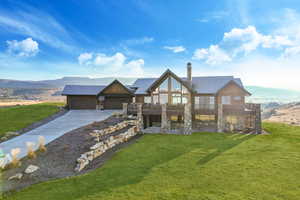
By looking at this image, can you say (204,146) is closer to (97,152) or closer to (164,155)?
(164,155)

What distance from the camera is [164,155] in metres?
11.7

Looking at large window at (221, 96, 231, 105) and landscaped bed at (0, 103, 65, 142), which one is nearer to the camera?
landscaped bed at (0, 103, 65, 142)

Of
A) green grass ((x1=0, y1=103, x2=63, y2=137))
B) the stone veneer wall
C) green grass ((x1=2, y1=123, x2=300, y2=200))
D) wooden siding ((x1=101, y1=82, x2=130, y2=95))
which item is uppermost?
wooden siding ((x1=101, y1=82, x2=130, y2=95))

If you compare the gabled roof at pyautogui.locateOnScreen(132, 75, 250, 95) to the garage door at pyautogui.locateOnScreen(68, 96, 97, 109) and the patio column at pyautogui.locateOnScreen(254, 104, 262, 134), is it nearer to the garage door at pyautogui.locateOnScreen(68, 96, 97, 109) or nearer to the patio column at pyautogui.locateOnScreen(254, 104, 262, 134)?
the patio column at pyautogui.locateOnScreen(254, 104, 262, 134)

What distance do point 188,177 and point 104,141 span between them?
742 centimetres

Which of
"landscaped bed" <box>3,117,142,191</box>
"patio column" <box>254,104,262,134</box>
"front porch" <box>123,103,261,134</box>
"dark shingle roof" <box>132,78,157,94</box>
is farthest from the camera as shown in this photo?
"dark shingle roof" <box>132,78,157,94</box>

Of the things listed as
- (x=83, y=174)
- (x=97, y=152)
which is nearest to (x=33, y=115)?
(x=97, y=152)

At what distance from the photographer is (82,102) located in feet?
99.1

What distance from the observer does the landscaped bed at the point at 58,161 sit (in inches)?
336

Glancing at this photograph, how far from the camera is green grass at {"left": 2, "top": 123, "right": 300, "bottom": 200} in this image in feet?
23.0

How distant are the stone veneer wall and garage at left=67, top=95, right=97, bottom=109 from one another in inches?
538

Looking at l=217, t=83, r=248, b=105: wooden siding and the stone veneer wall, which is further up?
l=217, t=83, r=248, b=105: wooden siding

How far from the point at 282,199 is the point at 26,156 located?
46.5 ft

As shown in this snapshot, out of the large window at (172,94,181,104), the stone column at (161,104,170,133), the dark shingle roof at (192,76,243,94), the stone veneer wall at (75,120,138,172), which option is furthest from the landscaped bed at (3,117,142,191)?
the dark shingle roof at (192,76,243,94)
